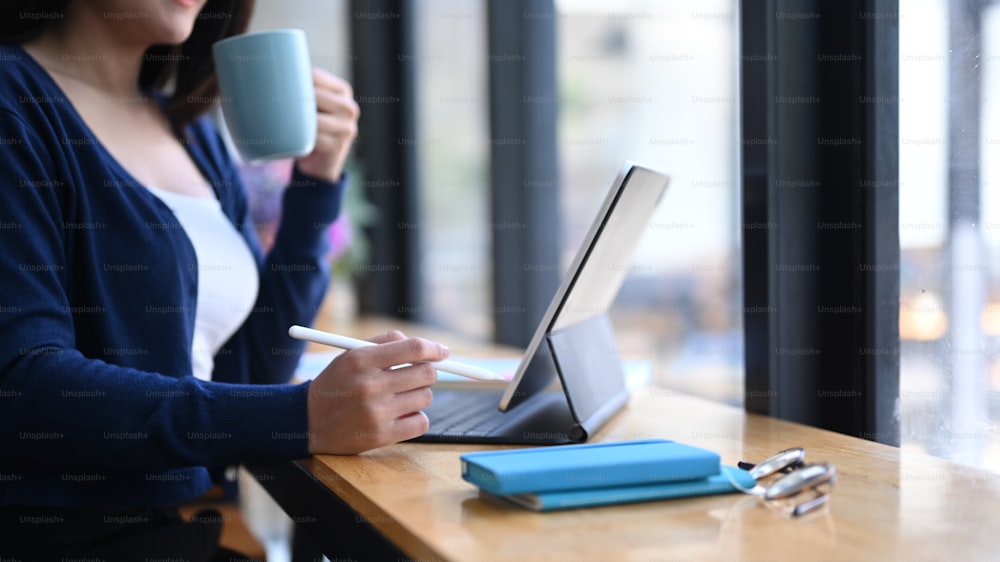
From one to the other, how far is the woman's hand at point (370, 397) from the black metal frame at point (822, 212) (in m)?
0.46

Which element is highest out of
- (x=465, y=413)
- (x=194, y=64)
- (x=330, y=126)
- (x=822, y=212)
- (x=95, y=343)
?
(x=194, y=64)

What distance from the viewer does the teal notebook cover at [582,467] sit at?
0.70 m

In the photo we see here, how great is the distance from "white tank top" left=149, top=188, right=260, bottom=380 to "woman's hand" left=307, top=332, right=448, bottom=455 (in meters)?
0.36

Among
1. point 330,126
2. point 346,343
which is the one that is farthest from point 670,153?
point 346,343

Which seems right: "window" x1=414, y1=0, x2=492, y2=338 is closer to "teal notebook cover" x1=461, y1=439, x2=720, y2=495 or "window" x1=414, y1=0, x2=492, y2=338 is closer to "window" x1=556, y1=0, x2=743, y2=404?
"window" x1=556, y1=0, x2=743, y2=404

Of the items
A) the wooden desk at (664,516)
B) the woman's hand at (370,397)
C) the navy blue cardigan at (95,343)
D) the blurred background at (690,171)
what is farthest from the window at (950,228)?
the navy blue cardigan at (95,343)

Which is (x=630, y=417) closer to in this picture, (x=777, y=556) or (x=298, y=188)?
(x=777, y=556)

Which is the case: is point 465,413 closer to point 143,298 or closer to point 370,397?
point 370,397

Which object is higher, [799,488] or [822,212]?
[822,212]

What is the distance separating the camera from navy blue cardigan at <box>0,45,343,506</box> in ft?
2.88

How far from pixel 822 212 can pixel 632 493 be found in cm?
59

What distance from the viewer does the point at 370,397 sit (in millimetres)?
878

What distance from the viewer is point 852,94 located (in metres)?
1.11

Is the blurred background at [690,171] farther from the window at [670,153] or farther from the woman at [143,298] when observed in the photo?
the woman at [143,298]
